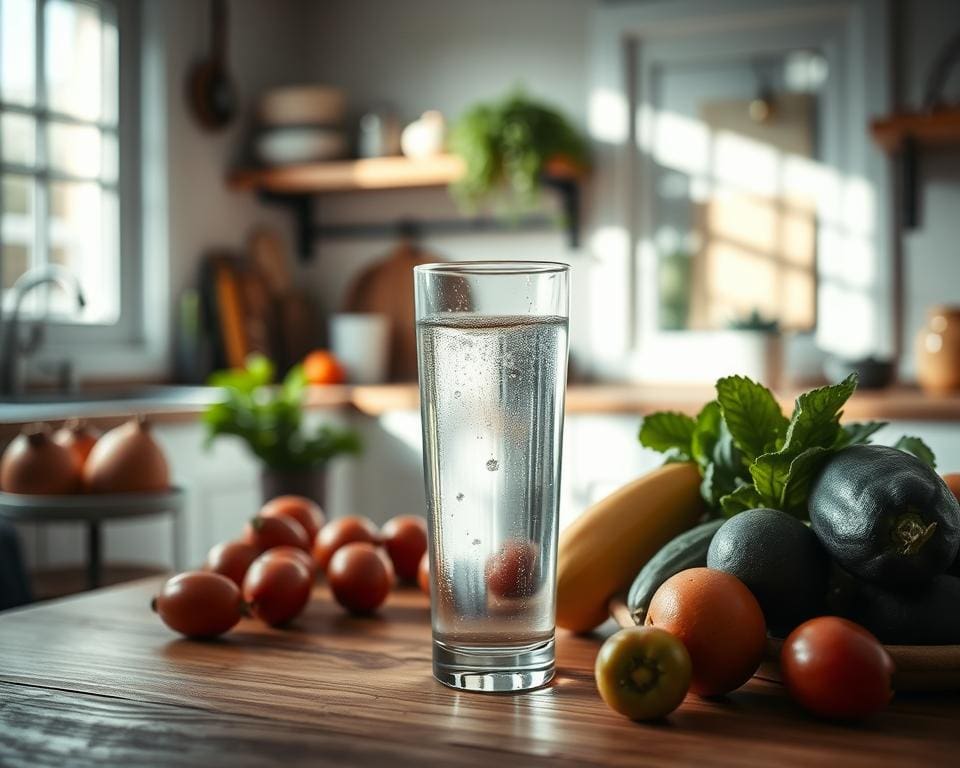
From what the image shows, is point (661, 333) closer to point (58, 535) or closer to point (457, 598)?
point (58, 535)

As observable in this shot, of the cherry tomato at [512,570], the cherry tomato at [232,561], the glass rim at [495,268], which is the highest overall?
the glass rim at [495,268]

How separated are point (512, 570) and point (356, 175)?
2841 millimetres

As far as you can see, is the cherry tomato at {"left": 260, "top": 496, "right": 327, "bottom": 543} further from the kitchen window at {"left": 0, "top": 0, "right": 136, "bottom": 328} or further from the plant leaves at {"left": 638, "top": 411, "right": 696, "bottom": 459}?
the kitchen window at {"left": 0, "top": 0, "right": 136, "bottom": 328}

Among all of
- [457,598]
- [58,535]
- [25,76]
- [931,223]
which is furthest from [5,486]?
[931,223]

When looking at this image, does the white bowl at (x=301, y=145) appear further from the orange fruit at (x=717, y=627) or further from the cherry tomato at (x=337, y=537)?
the orange fruit at (x=717, y=627)

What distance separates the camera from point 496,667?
0.60m

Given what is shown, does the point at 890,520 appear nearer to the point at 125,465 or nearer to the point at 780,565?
the point at 780,565

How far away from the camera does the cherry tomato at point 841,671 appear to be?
53 centimetres

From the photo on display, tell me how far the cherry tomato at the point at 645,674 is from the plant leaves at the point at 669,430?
0.25 meters

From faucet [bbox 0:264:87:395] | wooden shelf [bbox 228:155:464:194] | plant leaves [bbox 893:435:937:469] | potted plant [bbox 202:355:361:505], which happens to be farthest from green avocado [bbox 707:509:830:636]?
wooden shelf [bbox 228:155:464:194]

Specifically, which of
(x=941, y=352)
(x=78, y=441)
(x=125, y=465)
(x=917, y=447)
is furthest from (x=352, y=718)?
(x=941, y=352)

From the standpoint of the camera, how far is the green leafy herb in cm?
234

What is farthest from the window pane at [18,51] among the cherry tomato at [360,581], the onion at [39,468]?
the cherry tomato at [360,581]

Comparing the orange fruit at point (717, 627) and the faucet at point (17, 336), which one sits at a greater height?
the faucet at point (17, 336)
